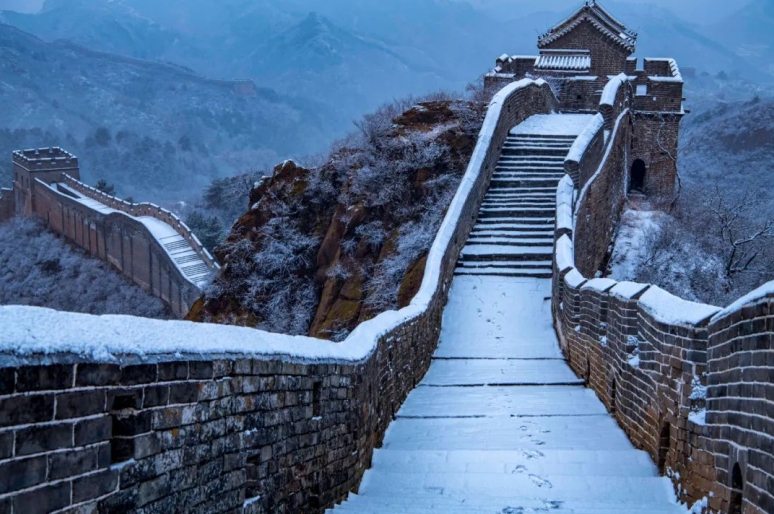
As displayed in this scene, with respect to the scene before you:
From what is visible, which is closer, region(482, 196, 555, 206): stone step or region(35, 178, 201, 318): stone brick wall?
region(482, 196, 555, 206): stone step

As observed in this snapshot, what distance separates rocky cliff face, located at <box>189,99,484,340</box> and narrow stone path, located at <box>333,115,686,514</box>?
2.29 metres

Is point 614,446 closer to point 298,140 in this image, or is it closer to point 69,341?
point 69,341

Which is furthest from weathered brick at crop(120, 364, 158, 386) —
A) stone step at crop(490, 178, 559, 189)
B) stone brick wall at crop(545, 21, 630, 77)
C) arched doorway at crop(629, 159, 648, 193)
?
stone brick wall at crop(545, 21, 630, 77)

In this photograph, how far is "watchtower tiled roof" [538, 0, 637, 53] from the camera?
31797 mm

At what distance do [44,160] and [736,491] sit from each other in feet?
226

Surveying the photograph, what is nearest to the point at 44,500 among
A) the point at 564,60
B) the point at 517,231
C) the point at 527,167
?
the point at 517,231

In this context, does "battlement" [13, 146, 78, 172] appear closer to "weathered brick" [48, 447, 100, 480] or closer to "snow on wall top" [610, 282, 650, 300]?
"snow on wall top" [610, 282, 650, 300]

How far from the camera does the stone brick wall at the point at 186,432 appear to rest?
313 cm

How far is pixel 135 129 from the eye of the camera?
17575cm

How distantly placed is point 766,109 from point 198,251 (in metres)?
54.9

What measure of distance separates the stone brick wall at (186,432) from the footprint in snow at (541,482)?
140cm

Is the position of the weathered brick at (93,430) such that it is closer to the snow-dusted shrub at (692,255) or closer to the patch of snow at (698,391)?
the patch of snow at (698,391)

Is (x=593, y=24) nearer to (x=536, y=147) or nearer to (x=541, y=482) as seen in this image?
(x=536, y=147)

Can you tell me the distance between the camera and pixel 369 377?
7754 millimetres
